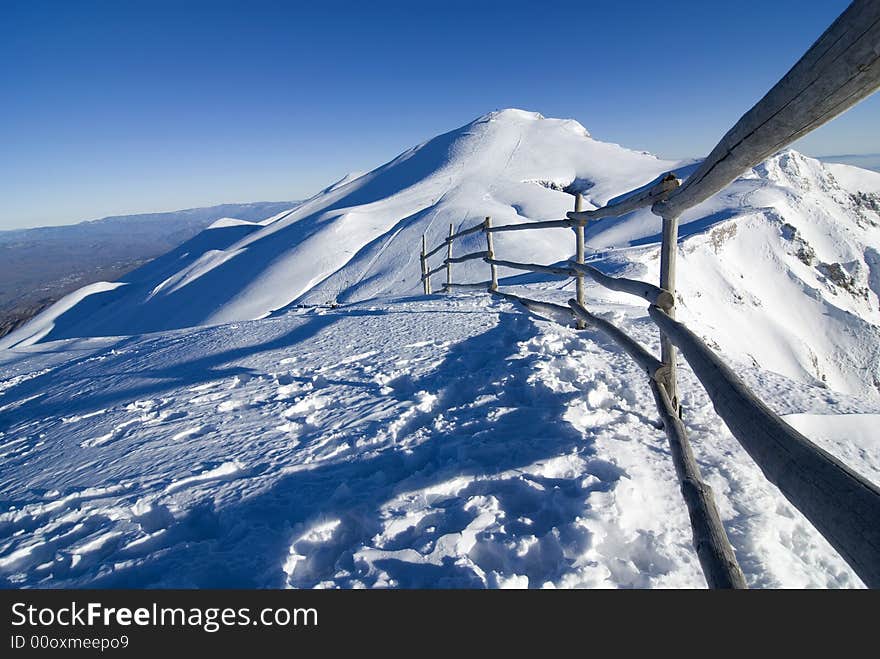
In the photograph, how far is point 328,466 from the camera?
2678 mm

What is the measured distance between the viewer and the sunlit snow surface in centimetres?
188

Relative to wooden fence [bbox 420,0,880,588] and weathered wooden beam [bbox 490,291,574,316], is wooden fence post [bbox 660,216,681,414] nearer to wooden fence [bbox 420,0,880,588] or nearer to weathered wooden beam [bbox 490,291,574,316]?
wooden fence [bbox 420,0,880,588]

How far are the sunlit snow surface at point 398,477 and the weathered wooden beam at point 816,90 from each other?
165cm

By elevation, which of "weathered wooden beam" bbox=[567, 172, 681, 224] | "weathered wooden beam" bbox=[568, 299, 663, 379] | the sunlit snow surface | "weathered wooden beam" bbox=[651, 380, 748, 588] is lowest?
the sunlit snow surface

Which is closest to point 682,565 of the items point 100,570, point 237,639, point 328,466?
point 237,639

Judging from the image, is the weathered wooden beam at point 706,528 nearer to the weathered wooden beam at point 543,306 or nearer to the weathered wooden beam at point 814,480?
the weathered wooden beam at point 814,480

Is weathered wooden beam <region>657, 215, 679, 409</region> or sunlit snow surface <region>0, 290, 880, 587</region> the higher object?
weathered wooden beam <region>657, 215, 679, 409</region>

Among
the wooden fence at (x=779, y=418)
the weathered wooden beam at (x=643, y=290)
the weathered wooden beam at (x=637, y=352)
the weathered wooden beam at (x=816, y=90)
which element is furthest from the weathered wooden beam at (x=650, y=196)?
the weathered wooden beam at (x=637, y=352)

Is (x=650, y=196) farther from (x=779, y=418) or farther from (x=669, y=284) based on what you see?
(x=779, y=418)

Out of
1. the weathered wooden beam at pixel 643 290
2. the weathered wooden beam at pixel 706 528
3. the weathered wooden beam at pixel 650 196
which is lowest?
the weathered wooden beam at pixel 706 528

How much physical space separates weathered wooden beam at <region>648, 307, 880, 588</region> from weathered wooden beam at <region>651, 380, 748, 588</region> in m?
0.33

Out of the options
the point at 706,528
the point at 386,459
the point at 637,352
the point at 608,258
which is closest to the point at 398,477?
the point at 386,459

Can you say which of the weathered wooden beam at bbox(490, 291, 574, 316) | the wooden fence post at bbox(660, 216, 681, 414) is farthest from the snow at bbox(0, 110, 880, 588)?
the wooden fence post at bbox(660, 216, 681, 414)

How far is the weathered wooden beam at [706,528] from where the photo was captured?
1.32m
